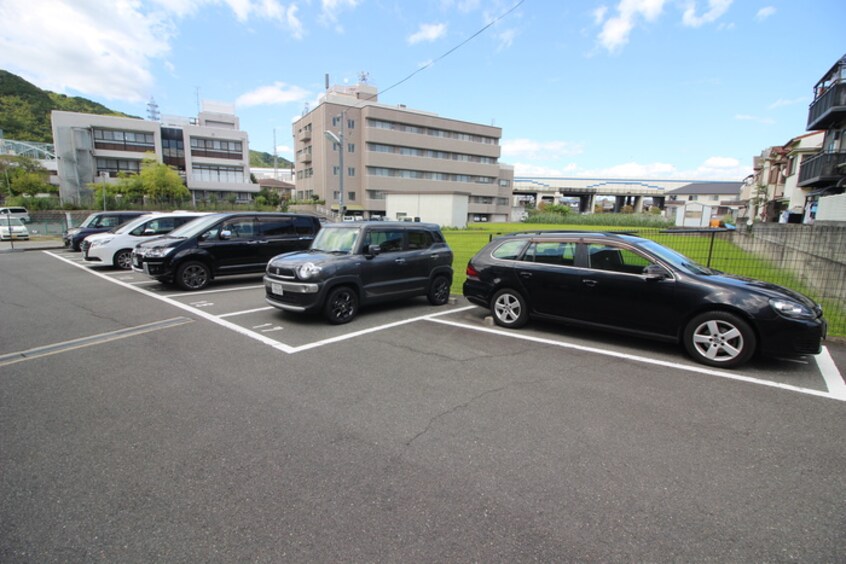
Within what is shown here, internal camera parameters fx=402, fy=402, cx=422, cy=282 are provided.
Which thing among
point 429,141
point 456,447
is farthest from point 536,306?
point 429,141

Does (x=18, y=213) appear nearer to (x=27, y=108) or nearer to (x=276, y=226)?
(x=276, y=226)

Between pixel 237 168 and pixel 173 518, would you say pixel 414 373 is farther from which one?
pixel 237 168

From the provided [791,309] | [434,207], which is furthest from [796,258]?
[434,207]

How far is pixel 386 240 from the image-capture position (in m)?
7.50

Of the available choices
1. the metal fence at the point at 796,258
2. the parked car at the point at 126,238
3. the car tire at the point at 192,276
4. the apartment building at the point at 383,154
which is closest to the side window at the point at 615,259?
the metal fence at the point at 796,258

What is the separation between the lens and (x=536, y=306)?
20.9 ft

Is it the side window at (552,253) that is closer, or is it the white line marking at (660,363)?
the white line marking at (660,363)

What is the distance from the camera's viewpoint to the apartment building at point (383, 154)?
179ft

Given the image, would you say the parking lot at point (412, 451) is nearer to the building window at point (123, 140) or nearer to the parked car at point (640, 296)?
the parked car at point (640, 296)

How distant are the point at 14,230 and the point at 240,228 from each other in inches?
920

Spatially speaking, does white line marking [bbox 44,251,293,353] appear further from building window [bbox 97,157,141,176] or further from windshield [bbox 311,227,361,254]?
building window [bbox 97,157,141,176]

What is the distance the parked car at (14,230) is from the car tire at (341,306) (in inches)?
1086

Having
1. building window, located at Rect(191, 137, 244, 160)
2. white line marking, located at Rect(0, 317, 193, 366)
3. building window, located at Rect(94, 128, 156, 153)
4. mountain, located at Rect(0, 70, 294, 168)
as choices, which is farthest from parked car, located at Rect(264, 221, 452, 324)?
mountain, located at Rect(0, 70, 294, 168)

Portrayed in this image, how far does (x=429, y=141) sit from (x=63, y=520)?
62.7 metres
